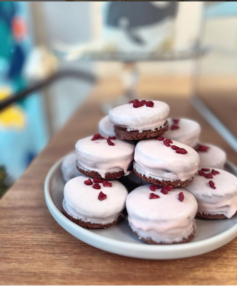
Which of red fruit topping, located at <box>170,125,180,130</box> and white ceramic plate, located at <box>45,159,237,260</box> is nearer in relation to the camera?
white ceramic plate, located at <box>45,159,237,260</box>

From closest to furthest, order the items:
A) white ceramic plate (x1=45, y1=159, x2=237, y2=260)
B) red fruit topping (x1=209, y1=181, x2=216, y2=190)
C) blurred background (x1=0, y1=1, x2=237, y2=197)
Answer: white ceramic plate (x1=45, y1=159, x2=237, y2=260), red fruit topping (x1=209, y1=181, x2=216, y2=190), blurred background (x1=0, y1=1, x2=237, y2=197)

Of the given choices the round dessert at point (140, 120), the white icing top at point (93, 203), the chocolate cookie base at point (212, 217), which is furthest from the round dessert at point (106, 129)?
the chocolate cookie base at point (212, 217)

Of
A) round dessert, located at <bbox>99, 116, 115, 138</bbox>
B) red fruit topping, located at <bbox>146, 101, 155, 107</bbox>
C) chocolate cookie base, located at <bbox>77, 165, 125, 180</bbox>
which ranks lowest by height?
chocolate cookie base, located at <bbox>77, 165, 125, 180</bbox>

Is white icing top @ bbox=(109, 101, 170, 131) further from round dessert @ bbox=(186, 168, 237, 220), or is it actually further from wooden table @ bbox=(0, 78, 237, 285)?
wooden table @ bbox=(0, 78, 237, 285)

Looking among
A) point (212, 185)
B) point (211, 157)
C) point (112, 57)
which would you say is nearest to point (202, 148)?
point (211, 157)

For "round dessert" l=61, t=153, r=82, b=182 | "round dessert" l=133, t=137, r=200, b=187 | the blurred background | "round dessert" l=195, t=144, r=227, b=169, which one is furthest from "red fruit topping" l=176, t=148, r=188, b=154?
the blurred background

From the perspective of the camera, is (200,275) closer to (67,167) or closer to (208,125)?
(67,167)
